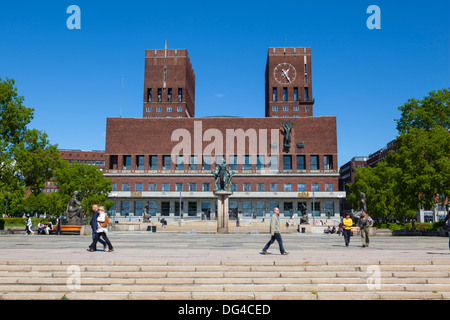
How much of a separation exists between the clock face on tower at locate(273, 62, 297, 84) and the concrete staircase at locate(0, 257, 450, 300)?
104 meters

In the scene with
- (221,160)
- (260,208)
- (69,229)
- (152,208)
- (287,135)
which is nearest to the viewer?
(69,229)

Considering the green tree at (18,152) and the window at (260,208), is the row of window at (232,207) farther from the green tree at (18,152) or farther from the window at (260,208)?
the green tree at (18,152)

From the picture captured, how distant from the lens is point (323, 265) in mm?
12047

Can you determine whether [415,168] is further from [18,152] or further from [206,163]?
[206,163]

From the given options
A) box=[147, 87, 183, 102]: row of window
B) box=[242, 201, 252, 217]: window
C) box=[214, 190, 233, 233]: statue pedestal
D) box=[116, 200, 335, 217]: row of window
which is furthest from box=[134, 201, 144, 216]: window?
box=[214, 190, 233, 233]: statue pedestal

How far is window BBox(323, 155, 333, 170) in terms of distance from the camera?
284 feet

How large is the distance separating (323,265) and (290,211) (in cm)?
7294

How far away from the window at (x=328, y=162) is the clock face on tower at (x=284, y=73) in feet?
110

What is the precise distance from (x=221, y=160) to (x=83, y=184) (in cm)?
3108

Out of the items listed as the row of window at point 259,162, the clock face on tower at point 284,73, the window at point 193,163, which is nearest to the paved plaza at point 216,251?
the row of window at point 259,162

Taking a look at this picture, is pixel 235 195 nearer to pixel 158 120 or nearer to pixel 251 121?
pixel 251 121

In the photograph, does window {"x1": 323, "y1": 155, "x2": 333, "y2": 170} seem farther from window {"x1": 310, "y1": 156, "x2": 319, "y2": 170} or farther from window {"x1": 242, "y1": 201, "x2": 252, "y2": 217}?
window {"x1": 242, "y1": 201, "x2": 252, "y2": 217}

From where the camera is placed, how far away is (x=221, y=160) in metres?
82.8

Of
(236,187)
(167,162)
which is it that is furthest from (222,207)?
(167,162)
